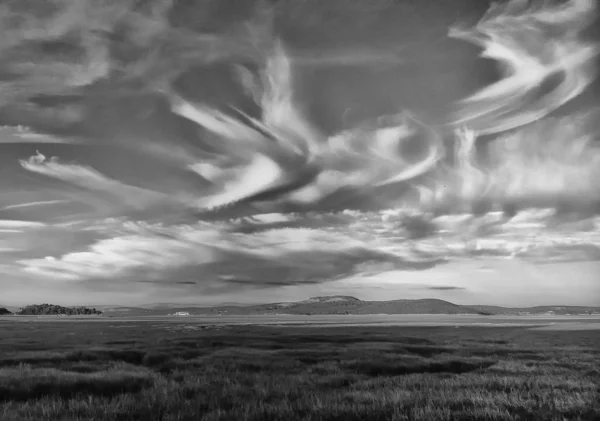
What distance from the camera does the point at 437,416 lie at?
1881cm

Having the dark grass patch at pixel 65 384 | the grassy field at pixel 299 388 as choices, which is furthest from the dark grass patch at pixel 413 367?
the dark grass patch at pixel 65 384

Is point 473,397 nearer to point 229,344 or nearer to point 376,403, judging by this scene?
point 376,403

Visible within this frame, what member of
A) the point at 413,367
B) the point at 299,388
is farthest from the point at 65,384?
the point at 413,367

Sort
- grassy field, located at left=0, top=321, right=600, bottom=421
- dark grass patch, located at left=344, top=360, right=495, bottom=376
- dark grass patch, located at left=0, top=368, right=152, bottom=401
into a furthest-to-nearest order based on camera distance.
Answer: dark grass patch, located at left=344, top=360, right=495, bottom=376 → dark grass patch, located at left=0, top=368, right=152, bottom=401 → grassy field, located at left=0, top=321, right=600, bottom=421

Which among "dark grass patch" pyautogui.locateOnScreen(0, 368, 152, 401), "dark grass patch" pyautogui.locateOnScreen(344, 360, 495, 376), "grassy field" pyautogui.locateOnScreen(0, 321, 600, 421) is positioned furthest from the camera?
"dark grass patch" pyautogui.locateOnScreen(344, 360, 495, 376)

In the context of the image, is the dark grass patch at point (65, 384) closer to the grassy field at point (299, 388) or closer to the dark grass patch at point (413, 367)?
the grassy field at point (299, 388)

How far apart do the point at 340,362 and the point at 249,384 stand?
1231cm

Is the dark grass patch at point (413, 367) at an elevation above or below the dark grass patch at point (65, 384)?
below

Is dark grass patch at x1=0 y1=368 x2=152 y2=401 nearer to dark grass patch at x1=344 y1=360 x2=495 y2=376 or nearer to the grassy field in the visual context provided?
the grassy field

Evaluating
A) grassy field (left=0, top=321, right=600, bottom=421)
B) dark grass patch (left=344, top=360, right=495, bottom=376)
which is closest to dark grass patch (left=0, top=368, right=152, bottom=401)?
grassy field (left=0, top=321, right=600, bottom=421)

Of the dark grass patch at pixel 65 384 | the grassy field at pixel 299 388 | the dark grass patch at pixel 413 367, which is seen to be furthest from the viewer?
the dark grass patch at pixel 413 367

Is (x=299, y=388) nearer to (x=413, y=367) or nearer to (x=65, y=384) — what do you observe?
(x=65, y=384)

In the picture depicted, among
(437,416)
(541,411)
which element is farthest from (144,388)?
(541,411)

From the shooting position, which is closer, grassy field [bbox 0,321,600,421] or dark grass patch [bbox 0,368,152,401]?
grassy field [bbox 0,321,600,421]
